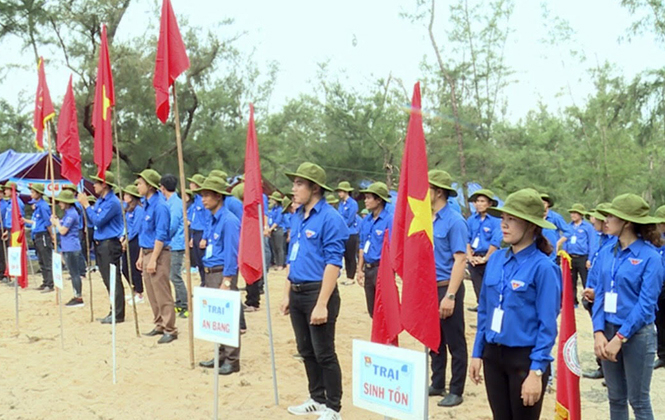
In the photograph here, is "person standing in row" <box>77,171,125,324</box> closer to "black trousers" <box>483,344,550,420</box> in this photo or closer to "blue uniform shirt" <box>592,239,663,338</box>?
"black trousers" <box>483,344,550,420</box>

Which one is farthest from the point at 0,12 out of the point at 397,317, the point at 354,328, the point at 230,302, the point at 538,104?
the point at 538,104

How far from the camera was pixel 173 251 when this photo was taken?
9031 millimetres

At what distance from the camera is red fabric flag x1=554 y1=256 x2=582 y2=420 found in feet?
11.4

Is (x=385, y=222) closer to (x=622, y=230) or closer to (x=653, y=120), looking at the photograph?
(x=622, y=230)

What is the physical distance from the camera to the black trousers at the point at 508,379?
3268 millimetres

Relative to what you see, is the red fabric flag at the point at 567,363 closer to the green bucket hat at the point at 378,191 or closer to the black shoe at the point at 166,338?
the green bucket hat at the point at 378,191

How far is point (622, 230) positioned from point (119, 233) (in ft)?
22.7

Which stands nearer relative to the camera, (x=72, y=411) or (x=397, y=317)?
(x=397, y=317)

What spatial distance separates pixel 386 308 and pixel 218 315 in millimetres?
1446

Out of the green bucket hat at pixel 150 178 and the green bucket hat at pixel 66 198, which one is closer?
the green bucket hat at pixel 150 178

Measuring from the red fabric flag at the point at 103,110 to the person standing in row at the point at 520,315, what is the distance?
18.3ft

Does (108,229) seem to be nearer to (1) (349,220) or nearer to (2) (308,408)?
(2) (308,408)

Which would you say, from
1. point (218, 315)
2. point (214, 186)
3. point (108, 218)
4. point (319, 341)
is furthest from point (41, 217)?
point (319, 341)

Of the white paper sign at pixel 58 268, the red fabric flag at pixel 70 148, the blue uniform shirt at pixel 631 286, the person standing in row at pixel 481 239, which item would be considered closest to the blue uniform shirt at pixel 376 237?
the person standing in row at pixel 481 239
